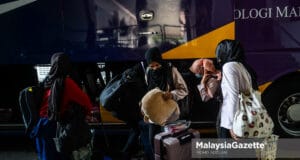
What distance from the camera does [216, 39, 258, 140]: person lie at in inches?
169

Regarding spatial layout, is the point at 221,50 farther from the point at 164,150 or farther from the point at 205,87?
the point at 164,150

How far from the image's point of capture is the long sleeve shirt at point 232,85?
14.0ft

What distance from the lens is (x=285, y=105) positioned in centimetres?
649

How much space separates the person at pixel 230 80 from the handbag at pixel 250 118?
56 mm

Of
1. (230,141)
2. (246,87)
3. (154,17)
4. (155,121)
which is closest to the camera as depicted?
(246,87)

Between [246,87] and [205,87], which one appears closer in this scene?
[246,87]

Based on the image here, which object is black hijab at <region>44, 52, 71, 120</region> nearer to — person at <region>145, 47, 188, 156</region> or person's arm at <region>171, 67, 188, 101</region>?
person at <region>145, 47, 188, 156</region>

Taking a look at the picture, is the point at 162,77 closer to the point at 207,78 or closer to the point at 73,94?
the point at 207,78

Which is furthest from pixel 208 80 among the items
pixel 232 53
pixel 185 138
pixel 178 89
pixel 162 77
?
pixel 232 53

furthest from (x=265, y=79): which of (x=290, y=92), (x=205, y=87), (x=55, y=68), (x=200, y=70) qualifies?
(x=55, y=68)

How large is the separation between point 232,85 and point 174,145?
96 cm

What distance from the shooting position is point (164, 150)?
194 inches

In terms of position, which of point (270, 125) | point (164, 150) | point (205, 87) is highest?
point (205, 87)

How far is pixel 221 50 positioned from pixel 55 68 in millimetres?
1628
